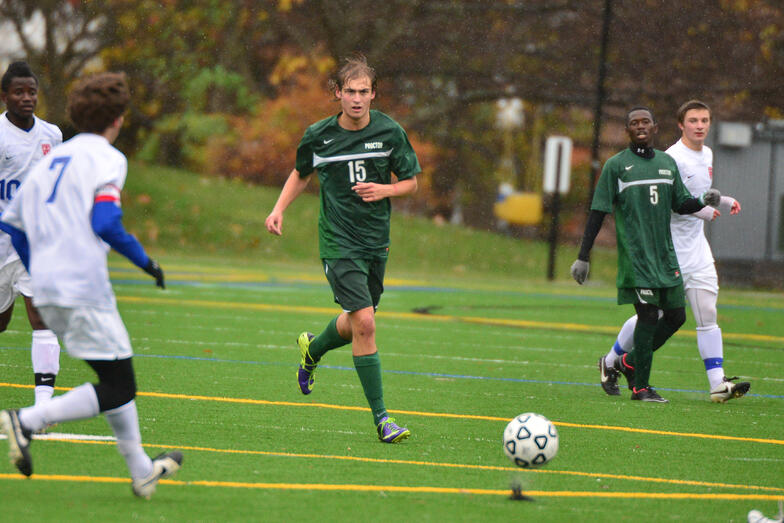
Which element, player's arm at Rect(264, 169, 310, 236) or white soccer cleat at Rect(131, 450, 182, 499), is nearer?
white soccer cleat at Rect(131, 450, 182, 499)

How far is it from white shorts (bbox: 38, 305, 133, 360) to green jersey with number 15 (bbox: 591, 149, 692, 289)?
461cm

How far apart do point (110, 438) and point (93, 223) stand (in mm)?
2003

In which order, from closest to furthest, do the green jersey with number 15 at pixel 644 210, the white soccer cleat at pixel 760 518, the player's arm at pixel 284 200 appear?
the white soccer cleat at pixel 760 518, the player's arm at pixel 284 200, the green jersey with number 15 at pixel 644 210

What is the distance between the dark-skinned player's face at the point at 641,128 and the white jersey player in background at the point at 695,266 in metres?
0.56

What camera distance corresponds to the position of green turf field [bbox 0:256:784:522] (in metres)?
5.11

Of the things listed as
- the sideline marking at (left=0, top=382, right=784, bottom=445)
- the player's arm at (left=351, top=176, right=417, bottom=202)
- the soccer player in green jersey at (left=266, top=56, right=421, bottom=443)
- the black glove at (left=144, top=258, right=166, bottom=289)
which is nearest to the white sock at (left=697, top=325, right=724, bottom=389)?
the sideline marking at (left=0, top=382, right=784, bottom=445)

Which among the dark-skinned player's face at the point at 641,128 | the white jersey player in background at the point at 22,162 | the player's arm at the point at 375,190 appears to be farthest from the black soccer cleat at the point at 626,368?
the white jersey player in background at the point at 22,162

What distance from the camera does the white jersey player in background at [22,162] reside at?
6.87m

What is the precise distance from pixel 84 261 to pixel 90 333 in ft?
1.01

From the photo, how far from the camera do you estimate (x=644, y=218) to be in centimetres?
849

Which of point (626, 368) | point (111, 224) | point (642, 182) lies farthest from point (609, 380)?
point (111, 224)

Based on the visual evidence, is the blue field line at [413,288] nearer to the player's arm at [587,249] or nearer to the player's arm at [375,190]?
the player's arm at [587,249]

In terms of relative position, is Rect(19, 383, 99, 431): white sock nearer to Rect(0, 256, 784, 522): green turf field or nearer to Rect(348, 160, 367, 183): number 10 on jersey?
Rect(0, 256, 784, 522): green turf field

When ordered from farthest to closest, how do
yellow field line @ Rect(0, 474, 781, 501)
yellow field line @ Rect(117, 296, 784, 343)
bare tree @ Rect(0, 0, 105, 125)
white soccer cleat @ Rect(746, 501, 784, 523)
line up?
bare tree @ Rect(0, 0, 105, 125) < yellow field line @ Rect(117, 296, 784, 343) < yellow field line @ Rect(0, 474, 781, 501) < white soccer cleat @ Rect(746, 501, 784, 523)
